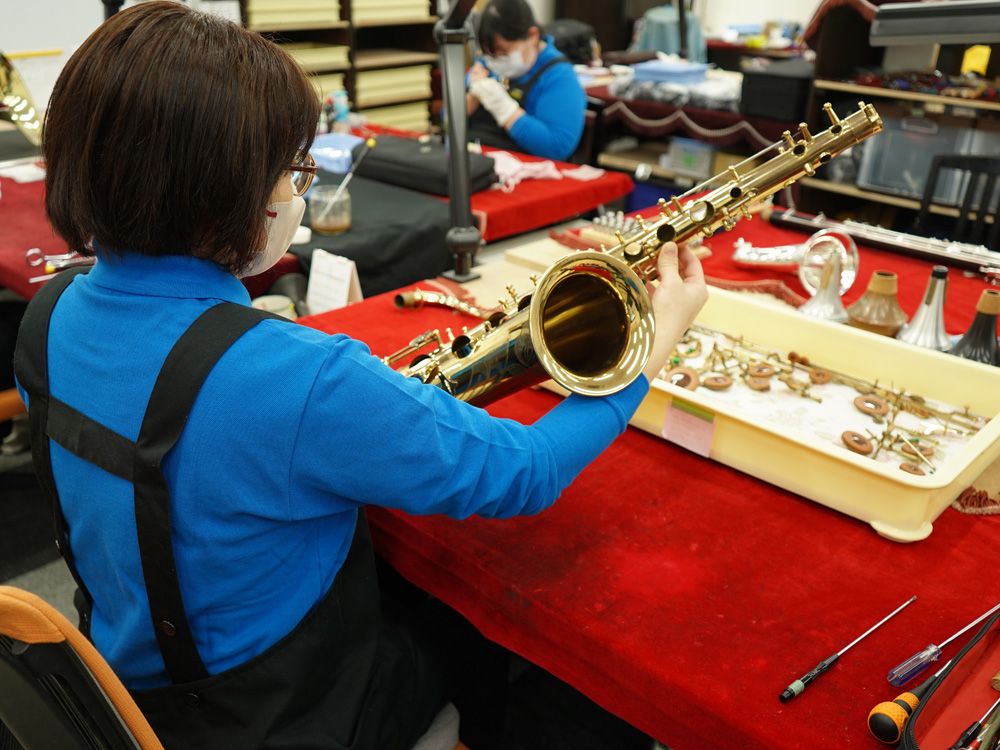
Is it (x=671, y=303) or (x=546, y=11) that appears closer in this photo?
(x=671, y=303)

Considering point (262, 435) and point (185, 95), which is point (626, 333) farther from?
point (185, 95)

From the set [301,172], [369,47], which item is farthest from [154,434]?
[369,47]

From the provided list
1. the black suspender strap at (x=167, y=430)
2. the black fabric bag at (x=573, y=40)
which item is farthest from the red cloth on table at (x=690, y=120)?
the black suspender strap at (x=167, y=430)

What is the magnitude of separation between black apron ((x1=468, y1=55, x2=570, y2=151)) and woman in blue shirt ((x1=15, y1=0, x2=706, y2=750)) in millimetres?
2907

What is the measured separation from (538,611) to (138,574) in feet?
1.66

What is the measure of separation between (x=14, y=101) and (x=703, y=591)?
2965 millimetres

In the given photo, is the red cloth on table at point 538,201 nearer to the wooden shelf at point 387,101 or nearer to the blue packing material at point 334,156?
the blue packing material at point 334,156

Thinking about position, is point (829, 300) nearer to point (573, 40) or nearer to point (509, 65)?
point (509, 65)

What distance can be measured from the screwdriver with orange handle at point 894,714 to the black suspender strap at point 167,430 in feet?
2.64

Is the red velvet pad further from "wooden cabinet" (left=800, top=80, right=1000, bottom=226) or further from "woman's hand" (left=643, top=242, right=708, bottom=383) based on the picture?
"wooden cabinet" (left=800, top=80, right=1000, bottom=226)

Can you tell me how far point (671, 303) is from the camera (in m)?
1.17

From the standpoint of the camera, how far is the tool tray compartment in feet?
2.71

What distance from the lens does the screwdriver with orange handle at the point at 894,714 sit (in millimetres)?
833

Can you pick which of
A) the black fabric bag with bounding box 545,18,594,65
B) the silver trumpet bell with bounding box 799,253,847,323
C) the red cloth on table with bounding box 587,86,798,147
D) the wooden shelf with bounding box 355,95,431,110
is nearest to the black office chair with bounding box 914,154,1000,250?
the silver trumpet bell with bounding box 799,253,847,323
